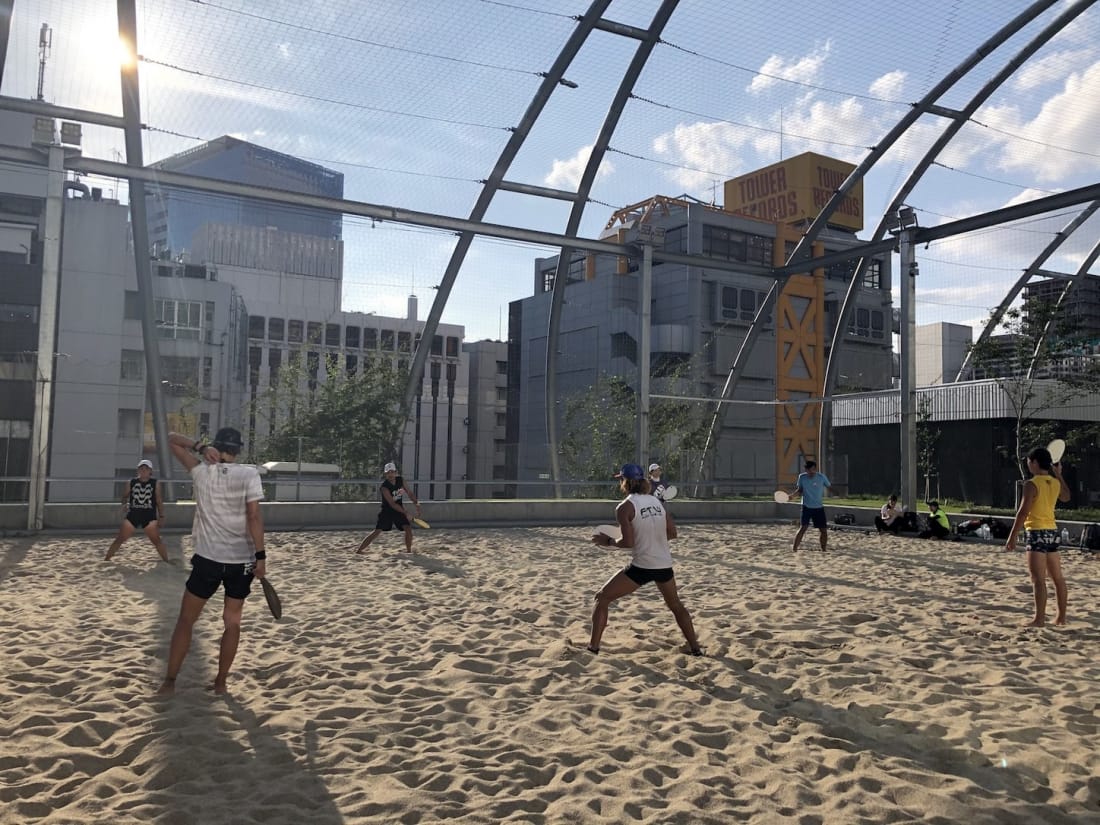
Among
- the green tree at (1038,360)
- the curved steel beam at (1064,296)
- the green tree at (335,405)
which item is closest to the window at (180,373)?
the green tree at (335,405)

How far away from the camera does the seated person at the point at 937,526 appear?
17266 millimetres

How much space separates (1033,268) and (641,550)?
26163 mm

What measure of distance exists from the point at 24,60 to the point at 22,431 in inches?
261

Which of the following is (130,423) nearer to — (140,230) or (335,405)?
(140,230)

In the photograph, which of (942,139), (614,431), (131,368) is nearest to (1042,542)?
(942,139)

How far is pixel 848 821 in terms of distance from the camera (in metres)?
4.04

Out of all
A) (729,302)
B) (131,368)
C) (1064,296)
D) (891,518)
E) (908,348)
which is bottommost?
(891,518)

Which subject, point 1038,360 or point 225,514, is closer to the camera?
point 225,514

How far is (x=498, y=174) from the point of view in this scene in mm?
20469

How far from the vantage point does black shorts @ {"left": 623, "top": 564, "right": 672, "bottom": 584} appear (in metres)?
6.93

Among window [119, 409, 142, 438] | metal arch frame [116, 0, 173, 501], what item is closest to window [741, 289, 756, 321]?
metal arch frame [116, 0, 173, 501]

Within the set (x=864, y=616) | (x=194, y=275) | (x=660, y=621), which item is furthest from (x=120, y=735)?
(x=194, y=275)

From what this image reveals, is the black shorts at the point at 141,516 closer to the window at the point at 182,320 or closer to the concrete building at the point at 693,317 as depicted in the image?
the window at the point at 182,320

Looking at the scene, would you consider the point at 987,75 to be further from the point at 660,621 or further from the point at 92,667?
the point at 92,667
